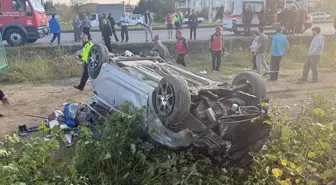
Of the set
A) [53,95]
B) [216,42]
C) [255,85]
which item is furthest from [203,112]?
[216,42]

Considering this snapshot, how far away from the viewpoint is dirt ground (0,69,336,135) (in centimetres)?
661

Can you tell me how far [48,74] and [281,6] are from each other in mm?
13943

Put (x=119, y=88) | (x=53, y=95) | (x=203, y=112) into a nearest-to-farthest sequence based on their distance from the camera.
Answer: (x=203, y=112), (x=119, y=88), (x=53, y=95)

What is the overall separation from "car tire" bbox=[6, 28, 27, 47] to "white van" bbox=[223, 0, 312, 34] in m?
11.0

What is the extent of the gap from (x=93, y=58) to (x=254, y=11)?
46.7ft

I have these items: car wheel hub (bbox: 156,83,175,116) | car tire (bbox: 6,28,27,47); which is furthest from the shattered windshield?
car wheel hub (bbox: 156,83,175,116)

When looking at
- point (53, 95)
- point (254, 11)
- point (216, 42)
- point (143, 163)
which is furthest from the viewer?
point (254, 11)

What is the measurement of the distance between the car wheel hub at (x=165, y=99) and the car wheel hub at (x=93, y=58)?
2.14 m

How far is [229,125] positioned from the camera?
3262 millimetres

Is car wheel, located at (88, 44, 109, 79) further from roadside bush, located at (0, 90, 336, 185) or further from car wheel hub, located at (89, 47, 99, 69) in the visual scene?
roadside bush, located at (0, 90, 336, 185)

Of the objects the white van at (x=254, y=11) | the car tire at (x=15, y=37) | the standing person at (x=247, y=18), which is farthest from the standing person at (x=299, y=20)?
the car tire at (x=15, y=37)

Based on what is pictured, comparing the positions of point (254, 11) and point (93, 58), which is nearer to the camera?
point (93, 58)

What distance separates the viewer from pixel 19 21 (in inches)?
530

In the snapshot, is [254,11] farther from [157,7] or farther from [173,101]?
[157,7]
